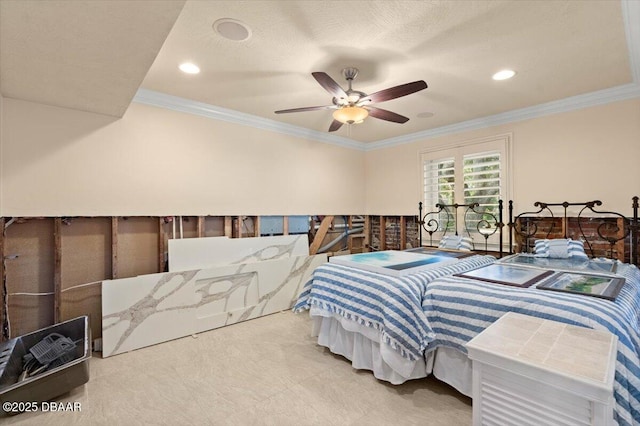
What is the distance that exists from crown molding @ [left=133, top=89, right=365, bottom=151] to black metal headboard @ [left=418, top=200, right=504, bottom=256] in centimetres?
199

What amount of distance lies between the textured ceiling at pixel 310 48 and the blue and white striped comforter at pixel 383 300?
6.25 feet

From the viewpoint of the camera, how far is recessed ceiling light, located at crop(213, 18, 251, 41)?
2.10 m

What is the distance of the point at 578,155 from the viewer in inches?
137

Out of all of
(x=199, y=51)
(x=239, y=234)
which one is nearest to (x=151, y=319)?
(x=239, y=234)

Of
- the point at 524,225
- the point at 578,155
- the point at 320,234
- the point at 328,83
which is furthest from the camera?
the point at 320,234

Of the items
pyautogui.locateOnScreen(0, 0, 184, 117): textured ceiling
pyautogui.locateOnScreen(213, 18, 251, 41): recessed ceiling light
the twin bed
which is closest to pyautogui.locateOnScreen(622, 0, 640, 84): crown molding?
the twin bed

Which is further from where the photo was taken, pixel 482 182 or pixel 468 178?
pixel 468 178

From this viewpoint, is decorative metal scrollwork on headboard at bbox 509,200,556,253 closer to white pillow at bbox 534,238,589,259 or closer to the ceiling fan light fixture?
white pillow at bbox 534,238,589,259

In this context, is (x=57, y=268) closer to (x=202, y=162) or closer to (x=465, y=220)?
(x=202, y=162)

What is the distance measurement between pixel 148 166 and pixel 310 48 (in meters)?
2.24

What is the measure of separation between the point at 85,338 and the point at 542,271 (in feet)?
13.3

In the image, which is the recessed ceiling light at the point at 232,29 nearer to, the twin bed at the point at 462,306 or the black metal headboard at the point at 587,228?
the twin bed at the point at 462,306

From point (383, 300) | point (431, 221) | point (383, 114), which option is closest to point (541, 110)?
point (431, 221)

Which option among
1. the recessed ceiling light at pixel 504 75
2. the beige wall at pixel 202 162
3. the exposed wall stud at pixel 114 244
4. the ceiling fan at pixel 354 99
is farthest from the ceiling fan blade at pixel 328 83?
the exposed wall stud at pixel 114 244
